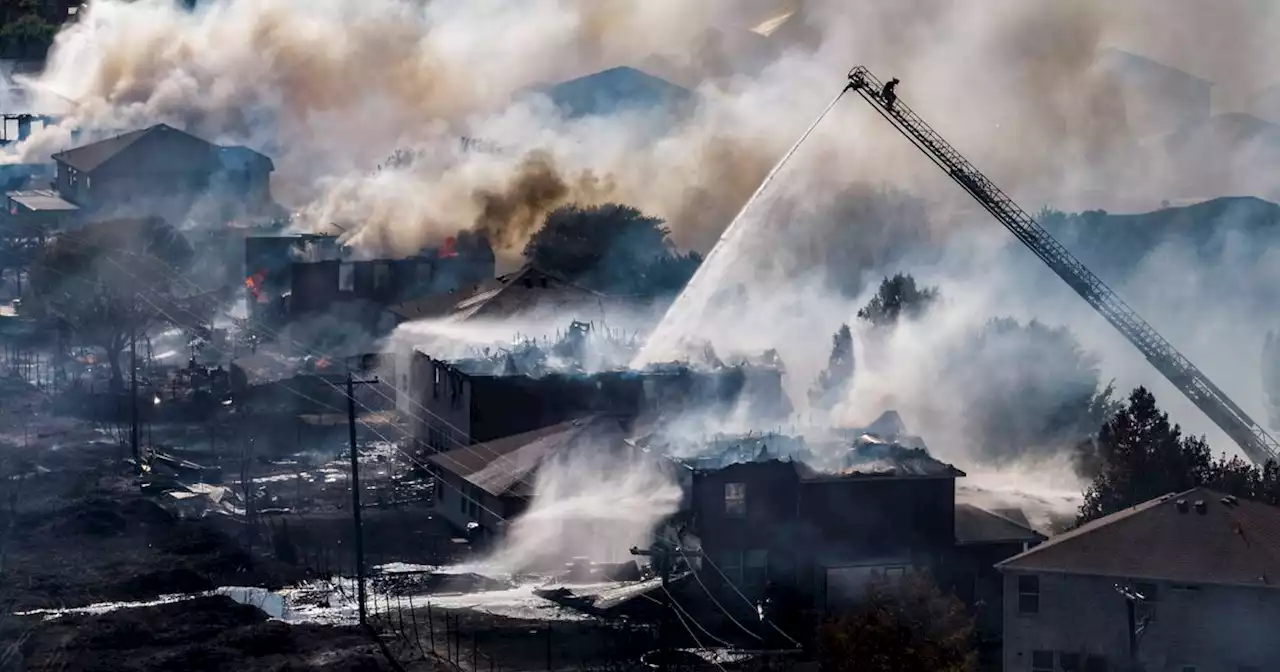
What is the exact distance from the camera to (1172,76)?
74.6 metres

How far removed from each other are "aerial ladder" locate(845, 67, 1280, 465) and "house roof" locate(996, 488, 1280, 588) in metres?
9.80

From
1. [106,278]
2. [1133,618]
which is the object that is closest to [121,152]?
[106,278]

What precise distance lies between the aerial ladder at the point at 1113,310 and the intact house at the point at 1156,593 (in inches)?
388

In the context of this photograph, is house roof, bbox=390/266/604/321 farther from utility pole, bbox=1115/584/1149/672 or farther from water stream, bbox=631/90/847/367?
utility pole, bbox=1115/584/1149/672

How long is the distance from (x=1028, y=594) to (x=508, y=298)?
84.5 ft

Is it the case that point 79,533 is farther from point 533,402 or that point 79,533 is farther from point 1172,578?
point 1172,578

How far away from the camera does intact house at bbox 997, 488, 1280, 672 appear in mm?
24766

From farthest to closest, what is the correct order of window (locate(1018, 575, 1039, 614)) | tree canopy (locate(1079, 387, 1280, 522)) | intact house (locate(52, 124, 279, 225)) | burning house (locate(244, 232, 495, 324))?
intact house (locate(52, 124, 279, 225)), burning house (locate(244, 232, 495, 324)), tree canopy (locate(1079, 387, 1280, 522)), window (locate(1018, 575, 1039, 614))

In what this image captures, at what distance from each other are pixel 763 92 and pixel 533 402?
3862 centimetres

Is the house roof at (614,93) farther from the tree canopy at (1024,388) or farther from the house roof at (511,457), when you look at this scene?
the house roof at (511,457)

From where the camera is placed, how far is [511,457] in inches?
1487

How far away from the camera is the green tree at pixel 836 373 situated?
49344 mm

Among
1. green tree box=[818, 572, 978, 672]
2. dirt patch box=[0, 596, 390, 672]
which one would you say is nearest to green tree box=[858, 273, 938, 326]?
green tree box=[818, 572, 978, 672]

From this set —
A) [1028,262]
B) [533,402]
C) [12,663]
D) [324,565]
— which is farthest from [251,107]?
[12,663]
